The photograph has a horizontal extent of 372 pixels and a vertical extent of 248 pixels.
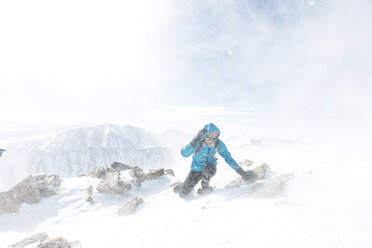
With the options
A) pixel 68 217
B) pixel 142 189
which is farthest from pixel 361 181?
pixel 68 217

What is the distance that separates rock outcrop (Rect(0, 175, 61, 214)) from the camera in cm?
988

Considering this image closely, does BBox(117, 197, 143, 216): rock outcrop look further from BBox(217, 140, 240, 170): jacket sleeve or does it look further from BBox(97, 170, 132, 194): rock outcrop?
BBox(217, 140, 240, 170): jacket sleeve

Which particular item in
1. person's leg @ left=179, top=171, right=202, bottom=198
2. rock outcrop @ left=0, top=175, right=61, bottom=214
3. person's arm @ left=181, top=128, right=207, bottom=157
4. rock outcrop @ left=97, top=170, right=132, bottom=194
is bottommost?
rock outcrop @ left=0, top=175, right=61, bottom=214

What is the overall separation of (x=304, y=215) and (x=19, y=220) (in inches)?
465

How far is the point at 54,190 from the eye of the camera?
11617mm

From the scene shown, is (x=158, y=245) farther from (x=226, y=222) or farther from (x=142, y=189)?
(x=142, y=189)

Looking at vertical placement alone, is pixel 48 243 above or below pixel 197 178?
below

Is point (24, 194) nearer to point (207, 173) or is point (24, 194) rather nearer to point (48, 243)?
point (48, 243)

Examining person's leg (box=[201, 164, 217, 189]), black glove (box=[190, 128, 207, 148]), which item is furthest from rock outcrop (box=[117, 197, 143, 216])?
black glove (box=[190, 128, 207, 148])

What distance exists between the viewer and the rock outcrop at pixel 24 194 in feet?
32.4

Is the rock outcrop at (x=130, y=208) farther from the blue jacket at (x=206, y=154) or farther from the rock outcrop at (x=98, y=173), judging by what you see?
the rock outcrop at (x=98, y=173)

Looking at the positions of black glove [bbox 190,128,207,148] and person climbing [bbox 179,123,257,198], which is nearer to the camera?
black glove [bbox 190,128,207,148]

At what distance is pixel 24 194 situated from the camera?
34.4 ft

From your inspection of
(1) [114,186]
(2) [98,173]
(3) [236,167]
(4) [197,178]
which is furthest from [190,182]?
(2) [98,173]
